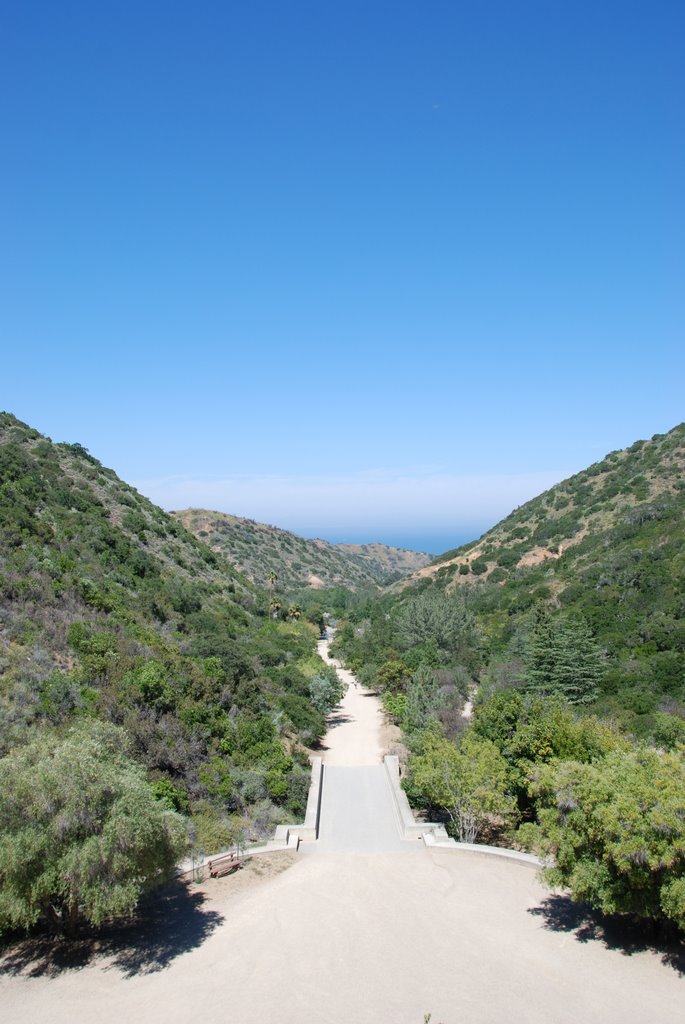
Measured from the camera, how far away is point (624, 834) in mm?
10836

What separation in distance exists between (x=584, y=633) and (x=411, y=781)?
12.5 meters

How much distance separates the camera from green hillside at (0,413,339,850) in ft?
62.6

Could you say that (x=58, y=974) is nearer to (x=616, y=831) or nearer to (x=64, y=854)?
(x=64, y=854)

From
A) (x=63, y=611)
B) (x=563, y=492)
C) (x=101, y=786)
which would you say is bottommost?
(x=101, y=786)

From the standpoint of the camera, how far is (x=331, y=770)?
2573 cm

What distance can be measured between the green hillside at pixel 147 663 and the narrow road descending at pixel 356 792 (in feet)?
4.18

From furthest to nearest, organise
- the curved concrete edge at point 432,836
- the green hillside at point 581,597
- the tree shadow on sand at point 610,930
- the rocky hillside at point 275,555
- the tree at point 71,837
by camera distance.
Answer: the rocky hillside at point 275,555 < the green hillside at point 581,597 < the curved concrete edge at point 432,836 < the tree shadow on sand at point 610,930 < the tree at point 71,837

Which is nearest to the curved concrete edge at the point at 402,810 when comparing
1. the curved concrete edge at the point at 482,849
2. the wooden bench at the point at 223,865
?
the curved concrete edge at the point at 482,849

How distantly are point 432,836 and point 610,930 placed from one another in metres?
6.10

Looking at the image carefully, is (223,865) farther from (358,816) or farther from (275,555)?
(275,555)

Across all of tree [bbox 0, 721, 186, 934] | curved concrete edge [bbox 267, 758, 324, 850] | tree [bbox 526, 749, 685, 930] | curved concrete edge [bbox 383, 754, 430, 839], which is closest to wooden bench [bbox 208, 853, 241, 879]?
curved concrete edge [bbox 267, 758, 324, 850]

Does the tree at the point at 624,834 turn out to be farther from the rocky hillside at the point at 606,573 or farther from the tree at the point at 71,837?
the rocky hillside at the point at 606,573

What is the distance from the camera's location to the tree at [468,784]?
17453 mm

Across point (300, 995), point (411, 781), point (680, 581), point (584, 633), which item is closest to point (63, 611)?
point (411, 781)
